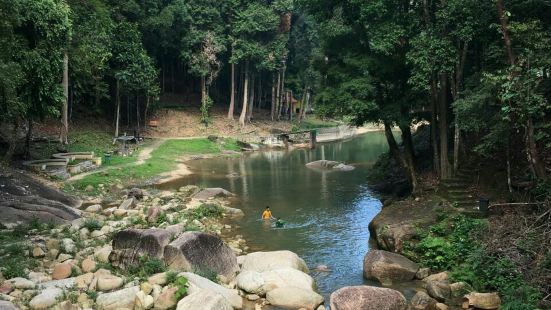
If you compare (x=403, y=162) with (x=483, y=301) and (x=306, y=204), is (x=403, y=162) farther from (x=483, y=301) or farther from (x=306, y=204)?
(x=483, y=301)

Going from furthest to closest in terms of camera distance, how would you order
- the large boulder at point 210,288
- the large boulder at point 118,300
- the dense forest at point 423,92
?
the dense forest at point 423,92 → the large boulder at point 210,288 → the large boulder at point 118,300

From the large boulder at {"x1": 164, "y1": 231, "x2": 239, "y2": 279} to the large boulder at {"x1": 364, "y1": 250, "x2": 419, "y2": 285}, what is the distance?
4.72m

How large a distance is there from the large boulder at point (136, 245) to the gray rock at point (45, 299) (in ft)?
9.66

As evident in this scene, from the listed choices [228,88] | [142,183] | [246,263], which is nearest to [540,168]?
[246,263]

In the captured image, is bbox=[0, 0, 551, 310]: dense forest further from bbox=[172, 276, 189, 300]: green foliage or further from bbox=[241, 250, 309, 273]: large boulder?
bbox=[172, 276, 189, 300]: green foliage

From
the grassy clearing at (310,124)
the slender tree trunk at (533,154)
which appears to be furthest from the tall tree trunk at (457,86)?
the grassy clearing at (310,124)

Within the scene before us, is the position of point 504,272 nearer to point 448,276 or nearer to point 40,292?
point 448,276

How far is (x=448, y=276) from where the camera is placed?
16.6 m

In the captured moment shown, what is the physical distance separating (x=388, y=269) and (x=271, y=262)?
13.2ft

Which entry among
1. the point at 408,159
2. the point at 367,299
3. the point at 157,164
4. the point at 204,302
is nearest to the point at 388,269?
the point at 367,299

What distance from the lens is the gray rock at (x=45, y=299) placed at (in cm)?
1321

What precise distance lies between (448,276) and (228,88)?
64.2 meters

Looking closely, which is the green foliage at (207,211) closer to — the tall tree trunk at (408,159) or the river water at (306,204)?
the river water at (306,204)

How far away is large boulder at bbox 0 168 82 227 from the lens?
21.1 m
